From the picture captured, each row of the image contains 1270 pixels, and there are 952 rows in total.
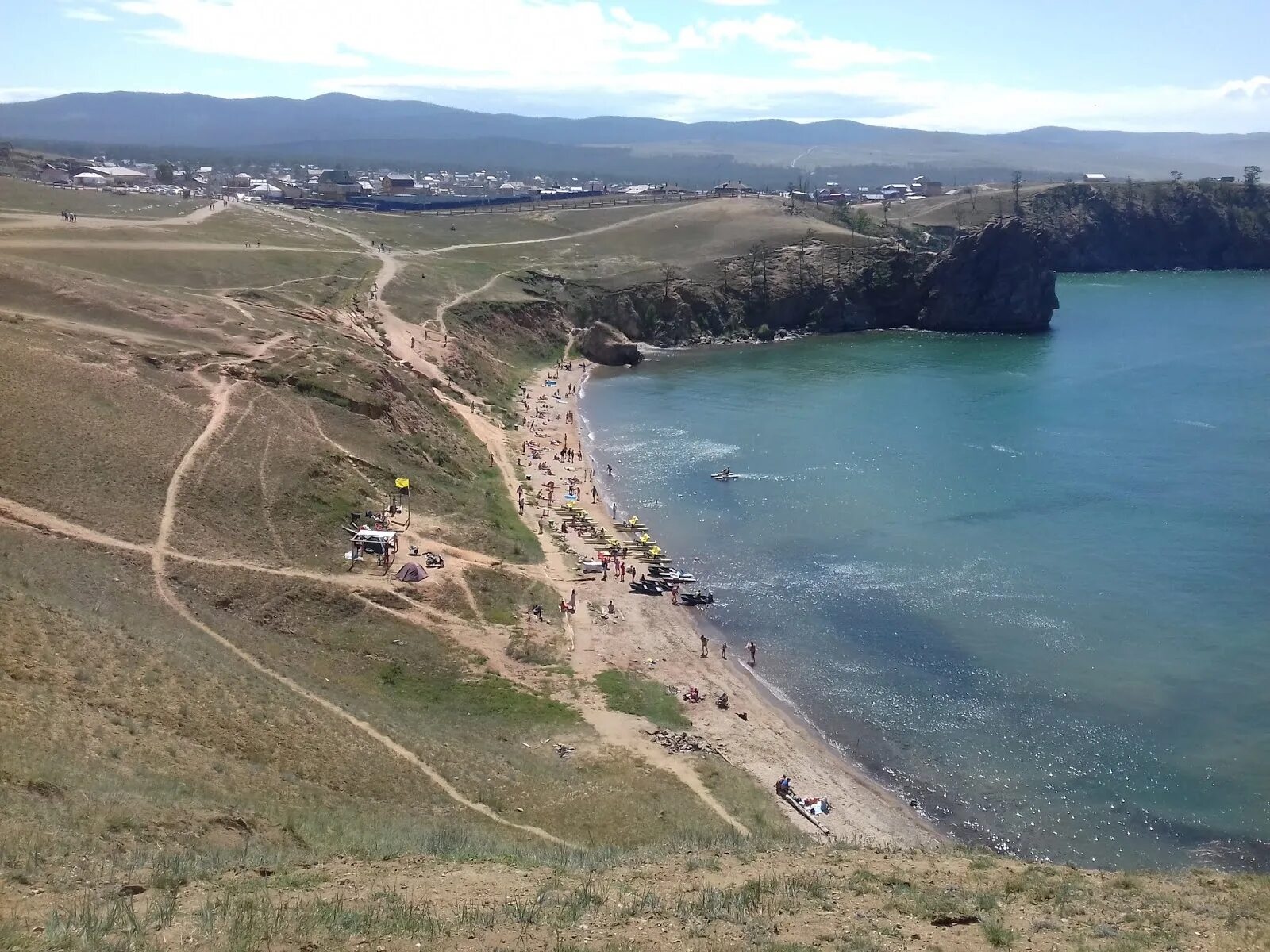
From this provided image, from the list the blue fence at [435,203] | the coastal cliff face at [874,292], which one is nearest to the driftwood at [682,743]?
the coastal cliff face at [874,292]

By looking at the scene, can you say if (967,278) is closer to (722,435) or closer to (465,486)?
(722,435)

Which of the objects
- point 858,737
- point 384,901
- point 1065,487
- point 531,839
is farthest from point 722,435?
point 384,901

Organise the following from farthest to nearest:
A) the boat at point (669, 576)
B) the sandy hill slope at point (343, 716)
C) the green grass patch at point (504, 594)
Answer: the boat at point (669, 576), the green grass patch at point (504, 594), the sandy hill slope at point (343, 716)

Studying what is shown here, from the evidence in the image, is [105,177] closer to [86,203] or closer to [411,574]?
[86,203]

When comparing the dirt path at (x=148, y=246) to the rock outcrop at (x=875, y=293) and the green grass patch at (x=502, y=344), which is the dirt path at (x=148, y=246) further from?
the rock outcrop at (x=875, y=293)

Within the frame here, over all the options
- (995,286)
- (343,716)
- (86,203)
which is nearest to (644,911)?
(343,716)

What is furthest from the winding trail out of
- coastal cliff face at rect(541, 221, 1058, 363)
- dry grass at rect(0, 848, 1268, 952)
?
coastal cliff face at rect(541, 221, 1058, 363)
